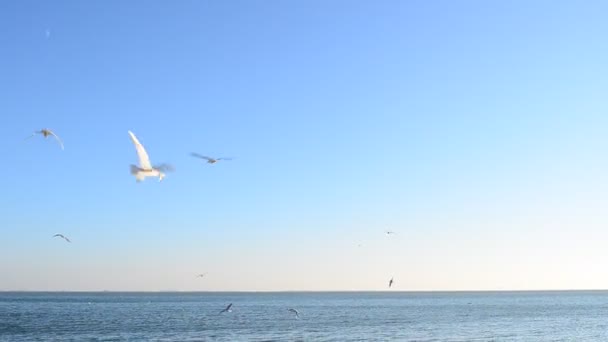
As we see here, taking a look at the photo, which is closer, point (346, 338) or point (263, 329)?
point (346, 338)

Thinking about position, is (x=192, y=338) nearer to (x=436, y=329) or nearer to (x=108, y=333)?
(x=108, y=333)

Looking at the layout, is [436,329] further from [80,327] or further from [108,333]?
[80,327]

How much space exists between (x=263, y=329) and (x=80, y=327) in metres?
18.1

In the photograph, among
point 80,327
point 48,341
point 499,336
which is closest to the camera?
point 48,341

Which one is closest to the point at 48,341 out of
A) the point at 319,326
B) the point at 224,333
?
the point at 224,333

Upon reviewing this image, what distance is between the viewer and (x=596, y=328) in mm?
65812

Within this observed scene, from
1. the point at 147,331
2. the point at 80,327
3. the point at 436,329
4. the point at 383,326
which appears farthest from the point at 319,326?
the point at 80,327

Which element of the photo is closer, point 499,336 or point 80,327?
A: point 499,336

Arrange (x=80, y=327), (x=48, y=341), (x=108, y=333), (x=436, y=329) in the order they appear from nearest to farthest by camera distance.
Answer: (x=48, y=341) → (x=108, y=333) → (x=436, y=329) → (x=80, y=327)

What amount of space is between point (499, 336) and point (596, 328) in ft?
49.9

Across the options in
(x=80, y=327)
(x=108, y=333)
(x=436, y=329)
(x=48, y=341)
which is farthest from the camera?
(x=80, y=327)

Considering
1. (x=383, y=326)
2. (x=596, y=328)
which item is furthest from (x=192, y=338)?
(x=596, y=328)

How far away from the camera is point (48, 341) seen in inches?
2055

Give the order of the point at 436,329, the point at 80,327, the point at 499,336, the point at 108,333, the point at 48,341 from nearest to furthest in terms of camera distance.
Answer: the point at 48,341, the point at 499,336, the point at 108,333, the point at 436,329, the point at 80,327
